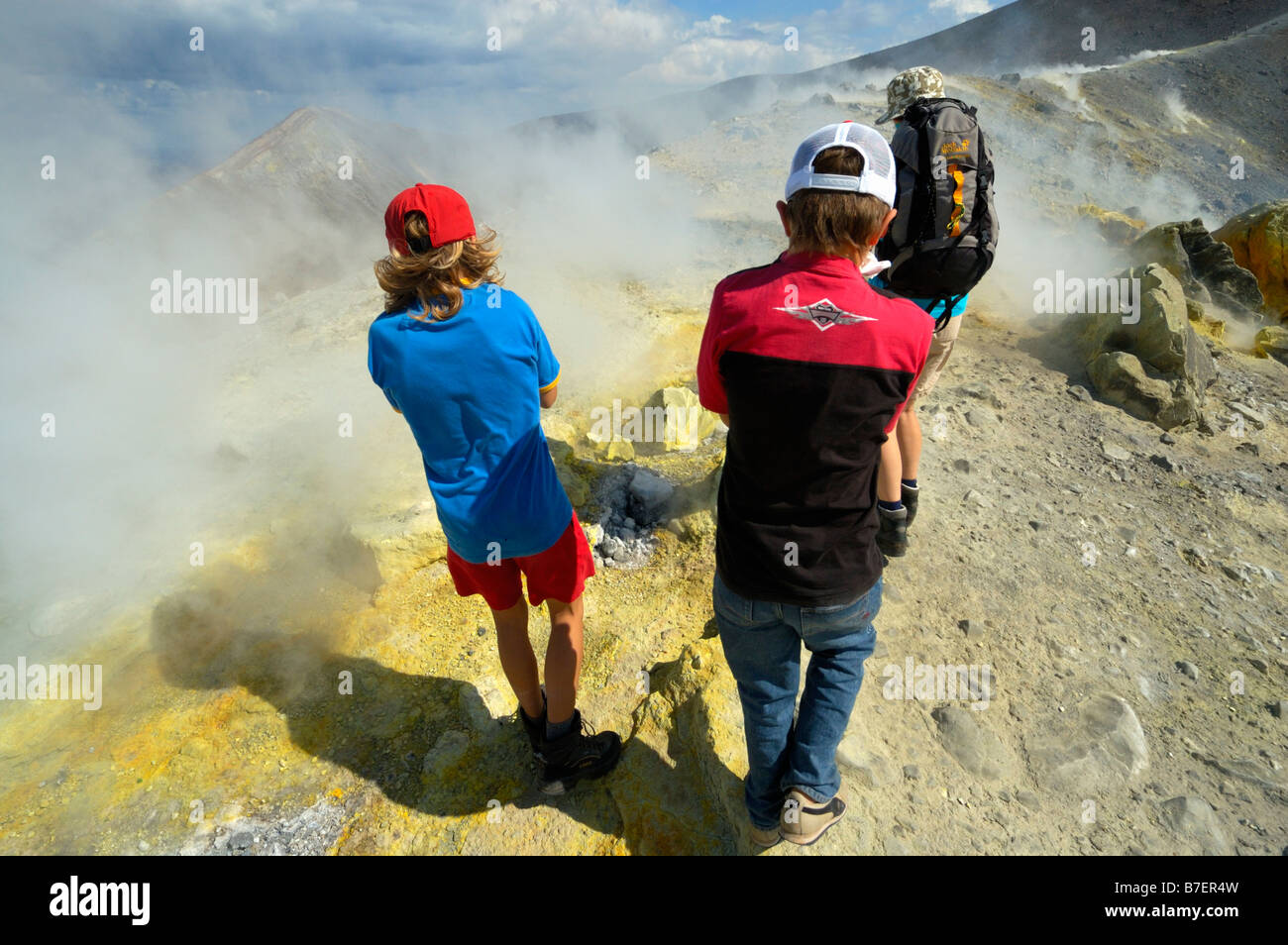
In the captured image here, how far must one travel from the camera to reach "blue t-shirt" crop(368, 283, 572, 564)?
203cm

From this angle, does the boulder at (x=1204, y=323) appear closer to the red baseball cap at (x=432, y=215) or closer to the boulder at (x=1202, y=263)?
the boulder at (x=1202, y=263)

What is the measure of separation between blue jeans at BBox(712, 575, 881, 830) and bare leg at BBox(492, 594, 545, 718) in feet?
3.08

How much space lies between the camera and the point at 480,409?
2131mm

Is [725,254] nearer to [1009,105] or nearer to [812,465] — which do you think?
[812,465]

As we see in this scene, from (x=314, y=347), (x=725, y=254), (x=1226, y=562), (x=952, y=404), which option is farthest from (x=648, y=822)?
(x=725, y=254)

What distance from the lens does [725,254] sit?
390 inches

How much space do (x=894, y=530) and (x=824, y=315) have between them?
2436mm

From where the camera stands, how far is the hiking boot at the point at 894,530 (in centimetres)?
366

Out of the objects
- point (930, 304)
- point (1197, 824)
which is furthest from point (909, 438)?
point (1197, 824)

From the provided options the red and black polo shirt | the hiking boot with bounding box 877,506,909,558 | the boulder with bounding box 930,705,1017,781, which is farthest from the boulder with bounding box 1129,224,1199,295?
the red and black polo shirt

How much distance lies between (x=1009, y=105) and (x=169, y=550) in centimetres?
2710

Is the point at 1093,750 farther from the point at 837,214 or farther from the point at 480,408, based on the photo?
the point at 480,408

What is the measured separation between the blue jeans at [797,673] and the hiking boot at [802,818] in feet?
0.09

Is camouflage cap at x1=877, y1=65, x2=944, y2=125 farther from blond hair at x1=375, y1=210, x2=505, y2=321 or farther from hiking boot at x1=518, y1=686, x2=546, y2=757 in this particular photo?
hiking boot at x1=518, y1=686, x2=546, y2=757
